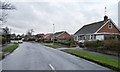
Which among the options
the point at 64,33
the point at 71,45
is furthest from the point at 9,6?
the point at 64,33

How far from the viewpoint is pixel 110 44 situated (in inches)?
923

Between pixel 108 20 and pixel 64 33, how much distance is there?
56.9m

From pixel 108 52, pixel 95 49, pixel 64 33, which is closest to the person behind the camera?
pixel 108 52

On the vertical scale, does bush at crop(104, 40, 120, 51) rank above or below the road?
above

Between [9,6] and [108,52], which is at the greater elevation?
[9,6]

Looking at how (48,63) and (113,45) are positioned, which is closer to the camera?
(48,63)

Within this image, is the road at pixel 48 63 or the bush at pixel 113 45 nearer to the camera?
the road at pixel 48 63

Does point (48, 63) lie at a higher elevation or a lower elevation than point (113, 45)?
lower

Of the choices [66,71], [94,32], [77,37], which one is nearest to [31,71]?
[66,71]

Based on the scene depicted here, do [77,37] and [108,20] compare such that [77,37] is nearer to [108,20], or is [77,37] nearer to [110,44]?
[108,20]

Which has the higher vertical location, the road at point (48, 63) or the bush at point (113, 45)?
the bush at point (113, 45)

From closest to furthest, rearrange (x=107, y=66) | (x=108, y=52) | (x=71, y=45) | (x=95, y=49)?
(x=107, y=66) → (x=108, y=52) → (x=95, y=49) → (x=71, y=45)

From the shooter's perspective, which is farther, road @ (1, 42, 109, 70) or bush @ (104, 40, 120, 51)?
bush @ (104, 40, 120, 51)

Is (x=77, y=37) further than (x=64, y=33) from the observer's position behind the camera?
No
